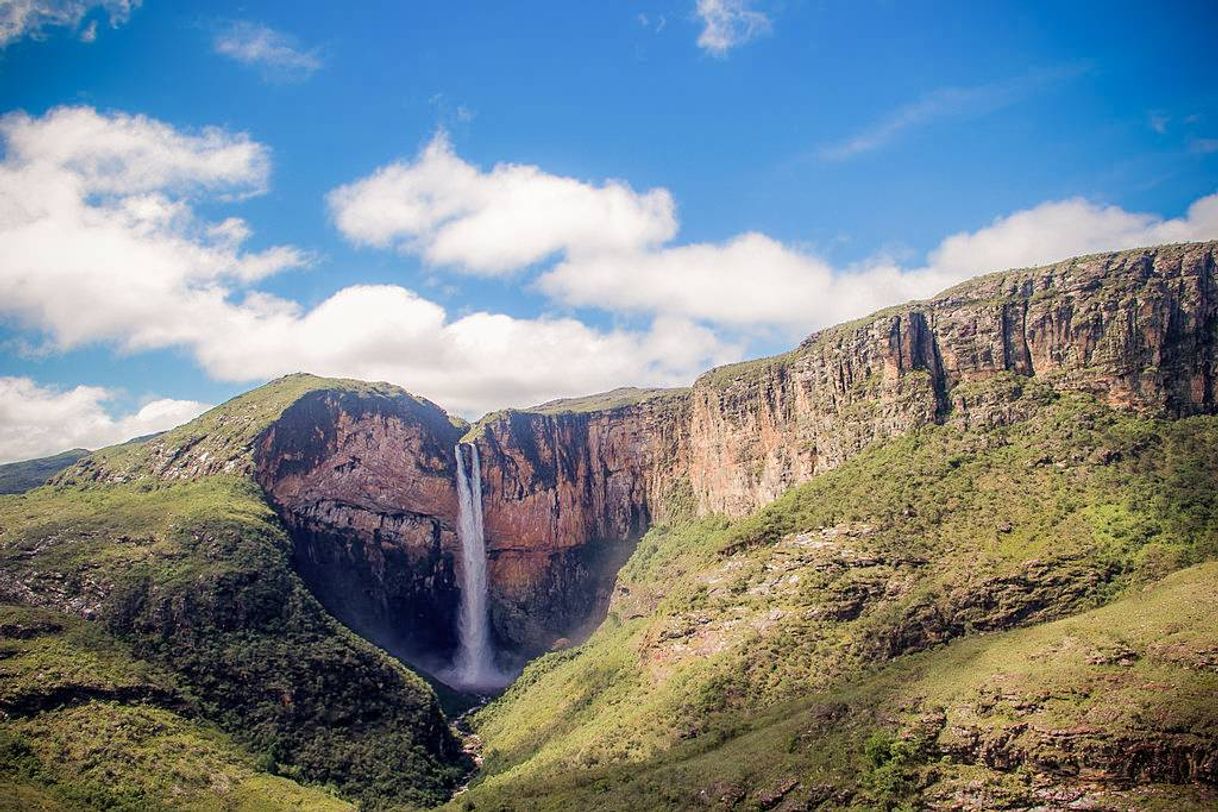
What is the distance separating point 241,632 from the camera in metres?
74.6

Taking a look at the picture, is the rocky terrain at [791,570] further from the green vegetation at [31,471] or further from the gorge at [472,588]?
the green vegetation at [31,471]

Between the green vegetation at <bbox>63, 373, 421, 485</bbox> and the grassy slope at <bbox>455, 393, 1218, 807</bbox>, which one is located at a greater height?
the green vegetation at <bbox>63, 373, 421, 485</bbox>

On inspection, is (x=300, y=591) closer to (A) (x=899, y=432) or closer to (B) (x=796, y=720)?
(B) (x=796, y=720)

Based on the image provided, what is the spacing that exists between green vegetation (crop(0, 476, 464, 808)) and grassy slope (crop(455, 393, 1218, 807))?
9.64 meters

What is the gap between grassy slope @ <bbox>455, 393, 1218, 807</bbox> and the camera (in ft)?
185

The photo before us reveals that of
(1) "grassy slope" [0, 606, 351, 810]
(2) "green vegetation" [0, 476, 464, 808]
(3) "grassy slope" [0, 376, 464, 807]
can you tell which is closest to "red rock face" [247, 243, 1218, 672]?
(3) "grassy slope" [0, 376, 464, 807]

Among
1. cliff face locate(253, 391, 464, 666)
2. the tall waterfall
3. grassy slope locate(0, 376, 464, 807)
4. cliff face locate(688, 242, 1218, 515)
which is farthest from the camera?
the tall waterfall

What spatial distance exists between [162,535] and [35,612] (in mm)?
14810

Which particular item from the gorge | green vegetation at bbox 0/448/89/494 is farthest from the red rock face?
green vegetation at bbox 0/448/89/494

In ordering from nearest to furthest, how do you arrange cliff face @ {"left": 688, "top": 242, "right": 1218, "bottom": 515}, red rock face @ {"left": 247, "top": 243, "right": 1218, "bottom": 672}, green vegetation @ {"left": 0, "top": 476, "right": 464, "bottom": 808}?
cliff face @ {"left": 688, "top": 242, "right": 1218, "bottom": 515} < red rock face @ {"left": 247, "top": 243, "right": 1218, "bottom": 672} < green vegetation @ {"left": 0, "top": 476, "right": 464, "bottom": 808}

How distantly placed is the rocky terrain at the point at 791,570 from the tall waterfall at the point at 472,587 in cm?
319

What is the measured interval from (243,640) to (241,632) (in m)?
0.89

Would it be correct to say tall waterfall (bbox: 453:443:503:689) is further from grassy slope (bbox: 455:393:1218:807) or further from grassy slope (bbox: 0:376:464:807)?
grassy slope (bbox: 455:393:1218:807)

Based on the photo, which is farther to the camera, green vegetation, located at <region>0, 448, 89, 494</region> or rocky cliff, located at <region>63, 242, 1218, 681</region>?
green vegetation, located at <region>0, 448, 89, 494</region>
